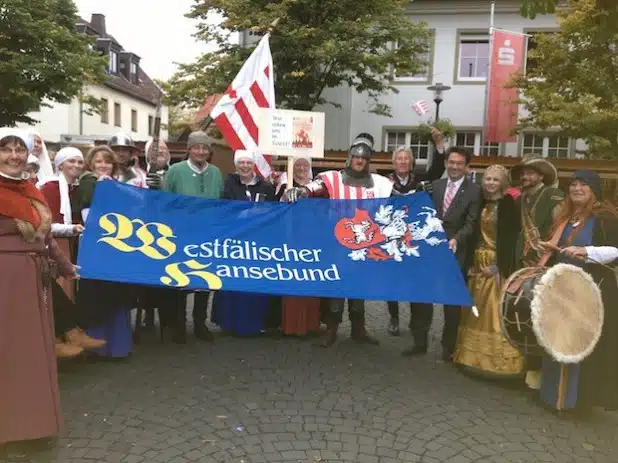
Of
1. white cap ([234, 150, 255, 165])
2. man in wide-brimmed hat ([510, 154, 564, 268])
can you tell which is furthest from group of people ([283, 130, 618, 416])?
white cap ([234, 150, 255, 165])

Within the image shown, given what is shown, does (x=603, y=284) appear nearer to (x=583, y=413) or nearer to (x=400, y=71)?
(x=583, y=413)

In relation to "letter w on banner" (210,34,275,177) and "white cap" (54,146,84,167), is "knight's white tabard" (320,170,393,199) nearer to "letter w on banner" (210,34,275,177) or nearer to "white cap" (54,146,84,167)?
"letter w on banner" (210,34,275,177)

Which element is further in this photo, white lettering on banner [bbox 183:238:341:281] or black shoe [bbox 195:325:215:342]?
black shoe [bbox 195:325:215:342]

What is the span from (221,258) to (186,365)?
115 centimetres

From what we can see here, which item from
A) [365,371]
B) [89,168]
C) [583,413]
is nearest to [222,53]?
[89,168]

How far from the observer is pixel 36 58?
18.7 m

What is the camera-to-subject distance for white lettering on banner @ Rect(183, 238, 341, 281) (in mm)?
4992

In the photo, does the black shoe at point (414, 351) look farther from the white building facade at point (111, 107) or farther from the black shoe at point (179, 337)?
the white building facade at point (111, 107)

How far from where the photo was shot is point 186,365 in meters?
5.45

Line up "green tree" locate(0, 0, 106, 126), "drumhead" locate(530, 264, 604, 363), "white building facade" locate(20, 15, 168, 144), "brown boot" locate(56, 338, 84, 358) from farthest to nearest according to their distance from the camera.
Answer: "white building facade" locate(20, 15, 168, 144)
"green tree" locate(0, 0, 106, 126)
"brown boot" locate(56, 338, 84, 358)
"drumhead" locate(530, 264, 604, 363)

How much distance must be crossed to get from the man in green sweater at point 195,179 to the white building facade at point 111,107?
2760 cm

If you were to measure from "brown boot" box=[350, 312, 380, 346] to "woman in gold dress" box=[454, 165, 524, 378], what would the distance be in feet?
3.97

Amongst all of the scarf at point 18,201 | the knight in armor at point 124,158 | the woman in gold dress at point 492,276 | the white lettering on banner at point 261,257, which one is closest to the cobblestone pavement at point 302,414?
the woman in gold dress at point 492,276

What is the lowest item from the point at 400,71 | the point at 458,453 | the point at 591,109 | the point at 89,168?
the point at 458,453
